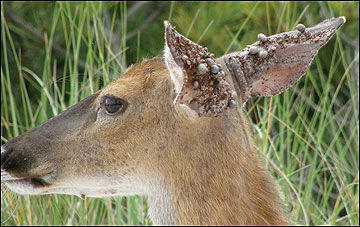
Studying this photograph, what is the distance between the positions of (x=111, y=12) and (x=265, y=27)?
4.71ft

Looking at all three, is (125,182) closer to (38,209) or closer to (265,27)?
(38,209)

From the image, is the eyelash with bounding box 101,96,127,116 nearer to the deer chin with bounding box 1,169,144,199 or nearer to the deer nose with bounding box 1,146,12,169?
the deer chin with bounding box 1,169,144,199

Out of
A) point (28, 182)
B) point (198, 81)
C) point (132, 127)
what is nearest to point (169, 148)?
point (132, 127)

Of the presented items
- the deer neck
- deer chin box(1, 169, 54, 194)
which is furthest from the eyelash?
deer chin box(1, 169, 54, 194)

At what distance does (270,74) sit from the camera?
3.04 meters

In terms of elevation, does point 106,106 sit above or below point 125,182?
above

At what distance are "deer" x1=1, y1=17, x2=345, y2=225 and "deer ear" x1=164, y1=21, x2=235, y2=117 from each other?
0.20 meters

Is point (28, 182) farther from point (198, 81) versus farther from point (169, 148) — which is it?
point (198, 81)

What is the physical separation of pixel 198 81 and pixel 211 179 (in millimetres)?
559

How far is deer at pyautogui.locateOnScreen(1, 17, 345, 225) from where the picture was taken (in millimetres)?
2881

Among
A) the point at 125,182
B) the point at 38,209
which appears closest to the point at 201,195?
the point at 125,182

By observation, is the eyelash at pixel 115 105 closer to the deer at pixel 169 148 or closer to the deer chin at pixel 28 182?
the deer at pixel 169 148

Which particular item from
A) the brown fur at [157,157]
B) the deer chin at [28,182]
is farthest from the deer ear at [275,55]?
the deer chin at [28,182]

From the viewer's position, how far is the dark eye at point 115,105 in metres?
2.99
